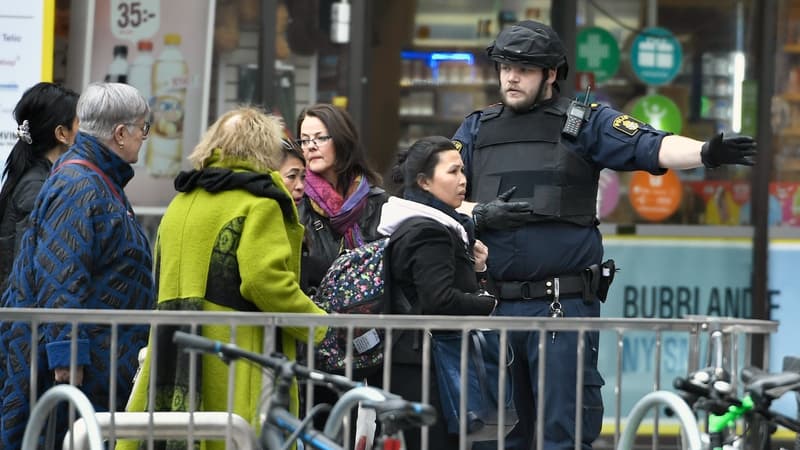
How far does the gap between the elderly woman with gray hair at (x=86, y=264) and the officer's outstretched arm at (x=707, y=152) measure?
82.0 inches

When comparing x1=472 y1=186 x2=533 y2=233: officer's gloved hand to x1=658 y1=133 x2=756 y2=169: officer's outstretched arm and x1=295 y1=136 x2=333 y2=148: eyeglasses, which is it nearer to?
x1=658 y1=133 x2=756 y2=169: officer's outstretched arm

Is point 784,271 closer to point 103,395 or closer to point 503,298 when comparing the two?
point 503,298

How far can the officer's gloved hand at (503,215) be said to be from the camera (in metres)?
6.30

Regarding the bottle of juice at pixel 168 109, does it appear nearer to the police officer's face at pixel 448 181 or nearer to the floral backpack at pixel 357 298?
the floral backpack at pixel 357 298

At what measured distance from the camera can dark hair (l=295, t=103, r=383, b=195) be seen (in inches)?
261

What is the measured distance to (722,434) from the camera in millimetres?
4461

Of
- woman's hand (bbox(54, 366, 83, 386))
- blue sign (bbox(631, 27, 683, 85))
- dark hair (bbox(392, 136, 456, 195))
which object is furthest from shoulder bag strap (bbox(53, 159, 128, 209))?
blue sign (bbox(631, 27, 683, 85))

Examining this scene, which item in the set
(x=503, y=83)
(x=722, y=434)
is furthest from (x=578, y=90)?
(x=722, y=434)

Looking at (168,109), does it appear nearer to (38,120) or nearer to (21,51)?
(21,51)

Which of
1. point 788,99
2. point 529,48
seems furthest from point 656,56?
point 529,48

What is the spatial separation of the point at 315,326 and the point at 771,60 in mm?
6066

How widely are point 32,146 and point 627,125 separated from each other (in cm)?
247

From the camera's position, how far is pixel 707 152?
597 centimetres

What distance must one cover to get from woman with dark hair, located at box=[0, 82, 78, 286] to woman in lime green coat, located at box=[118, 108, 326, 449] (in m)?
1.13
